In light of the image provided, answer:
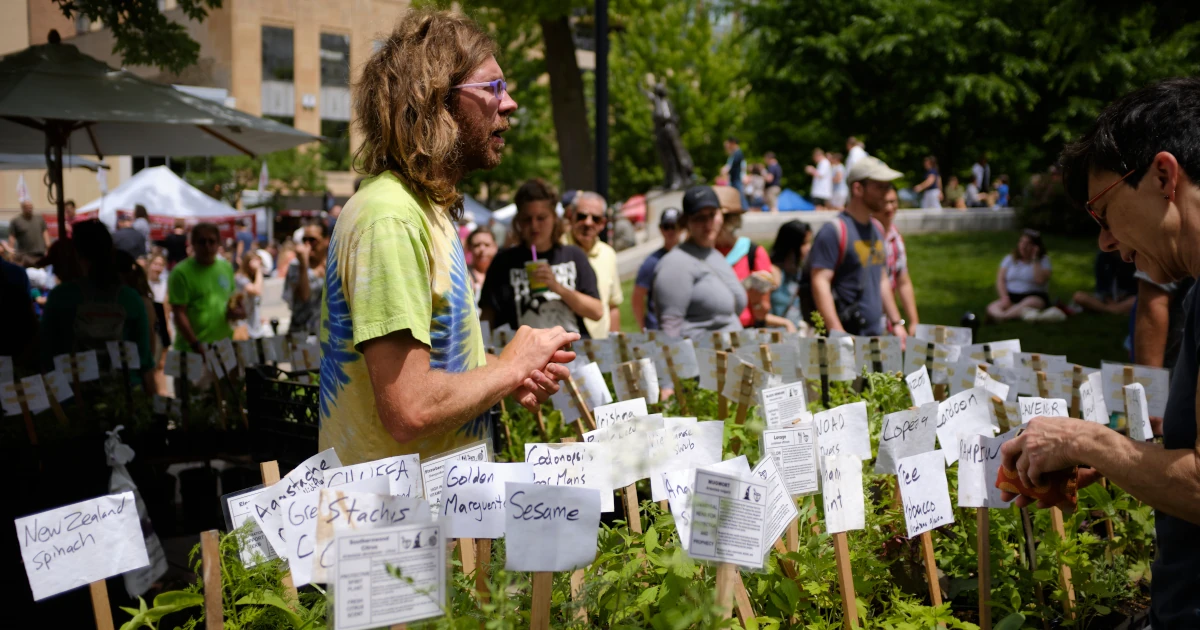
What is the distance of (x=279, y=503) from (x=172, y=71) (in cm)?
485

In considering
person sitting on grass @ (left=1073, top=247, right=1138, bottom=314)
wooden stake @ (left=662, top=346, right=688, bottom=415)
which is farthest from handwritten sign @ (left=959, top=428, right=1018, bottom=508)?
person sitting on grass @ (left=1073, top=247, right=1138, bottom=314)

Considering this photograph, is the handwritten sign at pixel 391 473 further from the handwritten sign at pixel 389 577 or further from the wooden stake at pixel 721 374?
the wooden stake at pixel 721 374

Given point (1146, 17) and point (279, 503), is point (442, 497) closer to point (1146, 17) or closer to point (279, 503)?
point (279, 503)

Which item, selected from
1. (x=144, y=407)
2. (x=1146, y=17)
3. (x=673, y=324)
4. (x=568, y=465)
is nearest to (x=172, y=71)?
(x=144, y=407)

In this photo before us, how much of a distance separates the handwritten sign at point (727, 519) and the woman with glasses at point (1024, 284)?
1050cm

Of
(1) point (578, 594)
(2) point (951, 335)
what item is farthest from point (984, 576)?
(2) point (951, 335)

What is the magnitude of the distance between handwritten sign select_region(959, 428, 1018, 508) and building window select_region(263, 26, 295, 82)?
32.5 metres

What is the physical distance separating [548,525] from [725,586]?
30 centimetres

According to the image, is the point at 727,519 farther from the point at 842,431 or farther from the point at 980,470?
the point at 980,470

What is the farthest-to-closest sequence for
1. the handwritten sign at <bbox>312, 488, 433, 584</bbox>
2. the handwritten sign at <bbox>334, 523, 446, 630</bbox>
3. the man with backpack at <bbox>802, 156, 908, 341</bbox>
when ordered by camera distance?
the man with backpack at <bbox>802, 156, 908, 341</bbox> → the handwritten sign at <bbox>312, 488, 433, 584</bbox> → the handwritten sign at <bbox>334, 523, 446, 630</bbox>

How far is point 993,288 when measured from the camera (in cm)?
1339

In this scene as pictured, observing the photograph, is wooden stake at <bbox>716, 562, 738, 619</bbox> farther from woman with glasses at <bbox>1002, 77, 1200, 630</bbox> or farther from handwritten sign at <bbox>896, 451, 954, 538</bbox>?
handwritten sign at <bbox>896, 451, 954, 538</bbox>

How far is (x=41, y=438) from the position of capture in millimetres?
4023

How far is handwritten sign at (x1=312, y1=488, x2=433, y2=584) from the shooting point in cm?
153
